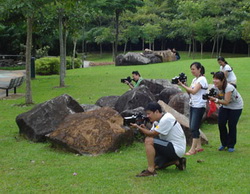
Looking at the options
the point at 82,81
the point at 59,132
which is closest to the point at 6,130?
the point at 59,132

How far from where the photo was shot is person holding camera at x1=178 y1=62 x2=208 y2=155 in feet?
23.7

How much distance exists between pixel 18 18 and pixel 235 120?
13.0m

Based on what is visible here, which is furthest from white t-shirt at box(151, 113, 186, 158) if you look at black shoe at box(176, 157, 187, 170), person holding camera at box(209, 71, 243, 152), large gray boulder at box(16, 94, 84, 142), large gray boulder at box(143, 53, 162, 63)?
large gray boulder at box(143, 53, 162, 63)

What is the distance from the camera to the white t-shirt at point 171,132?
5992 millimetres

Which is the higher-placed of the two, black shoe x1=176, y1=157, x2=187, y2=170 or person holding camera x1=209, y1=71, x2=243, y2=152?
person holding camera x1=209, y1=71, x2=243, y2=152

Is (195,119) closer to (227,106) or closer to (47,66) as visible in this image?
(227,106)

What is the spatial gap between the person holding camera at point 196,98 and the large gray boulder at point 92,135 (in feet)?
4.29

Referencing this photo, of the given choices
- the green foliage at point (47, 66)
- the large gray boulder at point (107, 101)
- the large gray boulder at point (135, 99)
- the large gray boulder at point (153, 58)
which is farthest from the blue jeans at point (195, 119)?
the large gray boulder at point (153, 58)

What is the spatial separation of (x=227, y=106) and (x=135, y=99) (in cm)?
296

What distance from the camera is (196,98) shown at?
7.33 meters

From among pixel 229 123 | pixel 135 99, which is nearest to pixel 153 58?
pixel 135 99

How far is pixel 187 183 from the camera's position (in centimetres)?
568

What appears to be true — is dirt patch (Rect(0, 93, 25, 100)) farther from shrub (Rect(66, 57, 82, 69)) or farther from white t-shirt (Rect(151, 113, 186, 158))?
shrub (Rect(66, 57, 82, 69))

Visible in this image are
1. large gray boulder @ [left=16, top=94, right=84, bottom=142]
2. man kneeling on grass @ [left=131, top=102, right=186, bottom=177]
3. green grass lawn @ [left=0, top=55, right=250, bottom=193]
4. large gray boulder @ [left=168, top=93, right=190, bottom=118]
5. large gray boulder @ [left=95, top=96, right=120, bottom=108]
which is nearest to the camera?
green grass lawn @ [left=0, top=55, right=250, bottom=193]
